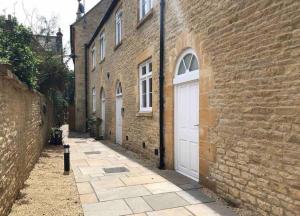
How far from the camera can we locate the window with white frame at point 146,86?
376 inches

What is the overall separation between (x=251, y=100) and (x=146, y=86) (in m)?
5.55

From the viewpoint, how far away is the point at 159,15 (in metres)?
8.16

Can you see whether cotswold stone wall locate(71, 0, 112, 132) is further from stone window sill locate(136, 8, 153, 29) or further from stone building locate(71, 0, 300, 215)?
stone window sill locate(136, 8, 153, 29)

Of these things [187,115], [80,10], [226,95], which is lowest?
[187,115]

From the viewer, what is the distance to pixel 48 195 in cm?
562

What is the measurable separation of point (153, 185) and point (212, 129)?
67.5 inches

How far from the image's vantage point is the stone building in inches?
155

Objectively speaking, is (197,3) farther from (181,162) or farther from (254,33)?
(181,162)

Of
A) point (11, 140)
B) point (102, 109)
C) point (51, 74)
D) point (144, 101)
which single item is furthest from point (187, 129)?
point (102, 109)

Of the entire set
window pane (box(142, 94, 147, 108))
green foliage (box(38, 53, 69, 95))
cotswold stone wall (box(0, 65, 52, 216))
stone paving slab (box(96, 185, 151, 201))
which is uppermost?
green foliage (box(38, 53, 69, 95))

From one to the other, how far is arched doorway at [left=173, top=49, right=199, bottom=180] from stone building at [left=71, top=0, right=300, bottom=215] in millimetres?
22

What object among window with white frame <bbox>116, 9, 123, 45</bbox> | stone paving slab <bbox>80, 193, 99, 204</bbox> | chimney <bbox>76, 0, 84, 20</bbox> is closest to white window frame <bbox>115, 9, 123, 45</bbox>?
window with white frame <bbox>116, 9, 123, 45</bbox>

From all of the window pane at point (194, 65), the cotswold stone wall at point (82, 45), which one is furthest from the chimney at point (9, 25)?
the cotswold stone wall at point (82, 45)

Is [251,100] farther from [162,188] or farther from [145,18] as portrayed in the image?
[145,18]
